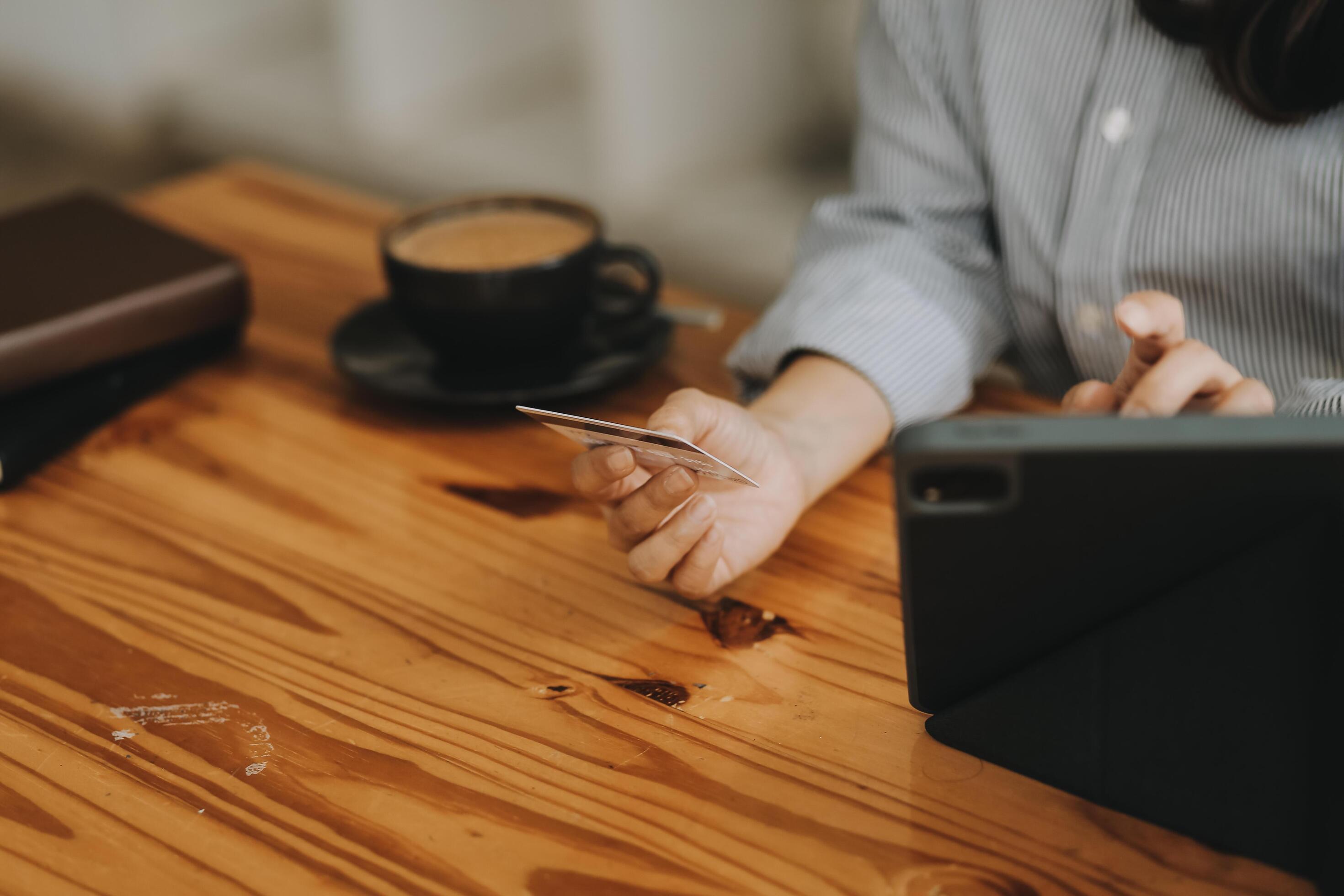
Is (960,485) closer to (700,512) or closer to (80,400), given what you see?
(700,512)

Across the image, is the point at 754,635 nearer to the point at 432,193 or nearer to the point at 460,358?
the point at 460,358

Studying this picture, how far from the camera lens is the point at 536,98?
2207 mm

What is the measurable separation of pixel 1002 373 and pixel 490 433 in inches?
21.8

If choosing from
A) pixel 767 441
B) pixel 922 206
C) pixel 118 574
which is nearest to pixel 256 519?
pixel 118 574

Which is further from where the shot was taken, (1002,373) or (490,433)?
(1002,373)

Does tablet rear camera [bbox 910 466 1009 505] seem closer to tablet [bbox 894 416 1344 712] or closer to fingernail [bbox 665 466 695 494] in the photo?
tablet [bbox 894 416 1344 712]

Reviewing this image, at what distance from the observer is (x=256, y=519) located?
689 millimetres

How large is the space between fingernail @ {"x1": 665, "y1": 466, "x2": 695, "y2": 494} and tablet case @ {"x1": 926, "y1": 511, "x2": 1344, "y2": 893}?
0.18 metres

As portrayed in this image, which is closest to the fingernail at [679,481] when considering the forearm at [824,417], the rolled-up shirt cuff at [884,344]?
the forearm at [824,417]

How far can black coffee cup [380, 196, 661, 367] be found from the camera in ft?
2.48

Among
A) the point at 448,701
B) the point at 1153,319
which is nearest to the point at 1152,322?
the point at 1153,319

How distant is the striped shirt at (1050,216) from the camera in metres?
0.69

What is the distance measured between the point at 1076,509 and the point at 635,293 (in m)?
0.58

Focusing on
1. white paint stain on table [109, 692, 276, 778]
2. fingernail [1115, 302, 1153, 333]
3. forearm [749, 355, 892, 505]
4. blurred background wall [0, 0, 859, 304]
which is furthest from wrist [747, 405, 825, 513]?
blurred background wall [0, 0, 859, 304]
